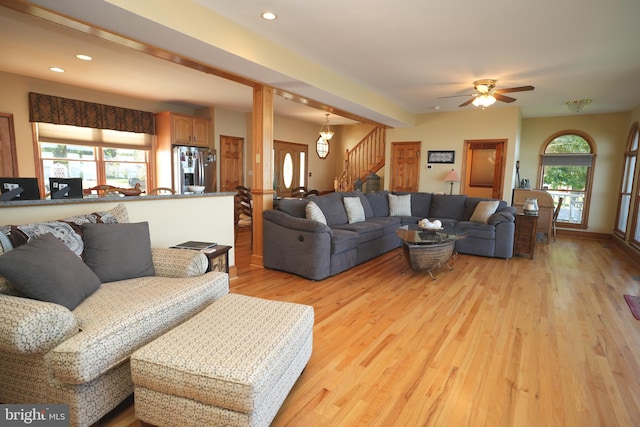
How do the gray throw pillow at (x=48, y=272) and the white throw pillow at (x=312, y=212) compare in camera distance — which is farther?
the white throw pillow at (x=312, y=212)

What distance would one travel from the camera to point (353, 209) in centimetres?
521

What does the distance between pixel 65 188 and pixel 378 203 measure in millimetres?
4649

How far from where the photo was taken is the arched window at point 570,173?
720cm

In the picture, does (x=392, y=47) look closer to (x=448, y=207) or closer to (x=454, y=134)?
(x=448, y=207)

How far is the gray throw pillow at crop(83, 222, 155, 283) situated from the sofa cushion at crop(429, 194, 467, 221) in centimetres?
498

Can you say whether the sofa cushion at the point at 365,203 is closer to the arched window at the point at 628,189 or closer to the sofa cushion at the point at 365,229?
the sofa cushion at the point at 365,229

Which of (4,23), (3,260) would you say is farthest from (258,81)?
(3,260)

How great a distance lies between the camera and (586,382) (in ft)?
6.78

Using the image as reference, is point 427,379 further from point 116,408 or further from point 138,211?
point 138,211

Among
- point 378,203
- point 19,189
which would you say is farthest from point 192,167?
point 19,189

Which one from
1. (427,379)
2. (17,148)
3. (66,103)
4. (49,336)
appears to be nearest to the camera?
(49,336)

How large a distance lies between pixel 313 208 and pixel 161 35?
2.42 meters

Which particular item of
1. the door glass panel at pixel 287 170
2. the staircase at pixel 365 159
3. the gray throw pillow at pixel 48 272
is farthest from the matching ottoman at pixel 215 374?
the staircase at pixel 365 159

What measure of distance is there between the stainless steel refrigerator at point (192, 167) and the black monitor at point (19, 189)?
405cm
